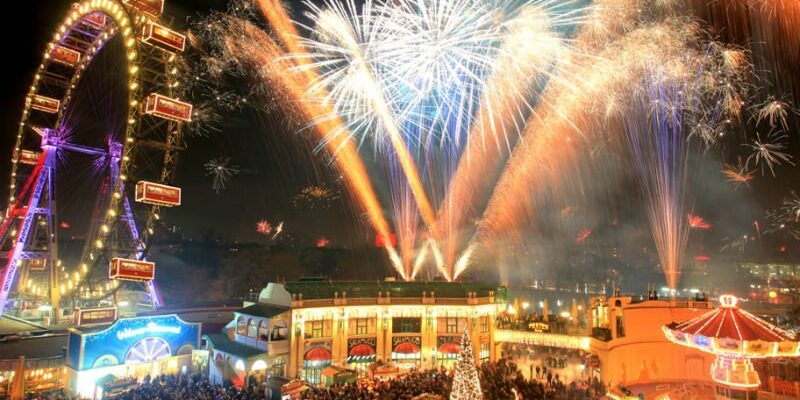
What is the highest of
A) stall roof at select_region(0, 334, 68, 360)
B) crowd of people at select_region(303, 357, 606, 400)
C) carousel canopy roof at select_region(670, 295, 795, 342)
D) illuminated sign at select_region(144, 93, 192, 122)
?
illuminated sign at select_region(144, 93, 192, 122)

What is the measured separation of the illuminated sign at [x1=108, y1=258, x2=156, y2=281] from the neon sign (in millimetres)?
5202

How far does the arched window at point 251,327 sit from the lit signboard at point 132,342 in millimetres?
2920

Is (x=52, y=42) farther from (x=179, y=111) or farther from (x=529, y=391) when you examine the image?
(x=529, y=391)

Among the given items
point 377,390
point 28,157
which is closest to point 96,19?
point 28,157

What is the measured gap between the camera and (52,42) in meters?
38.2

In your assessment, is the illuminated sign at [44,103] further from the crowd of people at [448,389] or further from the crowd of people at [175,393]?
the crowd of people at [448,389]

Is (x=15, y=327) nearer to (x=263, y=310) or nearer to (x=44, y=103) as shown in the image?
(x=263, y=310)

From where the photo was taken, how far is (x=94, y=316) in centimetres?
2820

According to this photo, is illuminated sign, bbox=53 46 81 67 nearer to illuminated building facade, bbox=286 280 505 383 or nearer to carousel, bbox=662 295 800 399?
illuminated building facade, bbox=286 280 505 383

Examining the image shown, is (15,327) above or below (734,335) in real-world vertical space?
below

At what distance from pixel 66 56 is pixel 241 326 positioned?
26.5m

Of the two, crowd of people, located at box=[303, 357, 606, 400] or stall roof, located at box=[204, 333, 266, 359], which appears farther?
stall roof, located at box=[204, 333, 266, 359]

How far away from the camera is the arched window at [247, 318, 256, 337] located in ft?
100

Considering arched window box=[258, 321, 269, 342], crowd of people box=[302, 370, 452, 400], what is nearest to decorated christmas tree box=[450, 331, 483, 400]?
crowd of people box=[302, 370, 452, 400]
